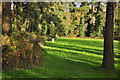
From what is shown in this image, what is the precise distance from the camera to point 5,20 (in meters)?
9.94

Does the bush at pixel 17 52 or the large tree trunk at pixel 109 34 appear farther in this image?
the large tree trunk at pixel 109 34

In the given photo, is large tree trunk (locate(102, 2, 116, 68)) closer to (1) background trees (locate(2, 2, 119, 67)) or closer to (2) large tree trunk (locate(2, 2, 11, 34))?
(1) background trees (locate(2, 2, 119, 67))

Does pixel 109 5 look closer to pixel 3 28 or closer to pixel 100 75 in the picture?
pixel 100 75

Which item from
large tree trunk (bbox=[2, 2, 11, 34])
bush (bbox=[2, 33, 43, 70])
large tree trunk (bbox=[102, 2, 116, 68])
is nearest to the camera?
bush (bbox=[2, 33, 43, 70])

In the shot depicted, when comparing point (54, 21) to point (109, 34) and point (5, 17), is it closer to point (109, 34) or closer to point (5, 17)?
point (5, 17)

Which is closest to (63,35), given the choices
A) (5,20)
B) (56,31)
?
(56,31)

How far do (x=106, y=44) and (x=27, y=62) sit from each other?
4.55 metres

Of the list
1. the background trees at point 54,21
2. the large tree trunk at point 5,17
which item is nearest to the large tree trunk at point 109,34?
the background trees at point 54,21

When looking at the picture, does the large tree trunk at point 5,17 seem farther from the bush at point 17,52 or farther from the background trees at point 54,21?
the bush at point 17,52

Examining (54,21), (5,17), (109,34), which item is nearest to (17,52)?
(5,17)

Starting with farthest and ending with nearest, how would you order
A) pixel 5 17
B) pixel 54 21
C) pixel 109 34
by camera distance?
1. pixel 54 21
2. pixel 5 17
3. pixel 109 34

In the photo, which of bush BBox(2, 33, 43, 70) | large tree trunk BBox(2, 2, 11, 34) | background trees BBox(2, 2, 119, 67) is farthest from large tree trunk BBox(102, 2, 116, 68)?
large tree trunk BBox(2, 2, 11, 34)

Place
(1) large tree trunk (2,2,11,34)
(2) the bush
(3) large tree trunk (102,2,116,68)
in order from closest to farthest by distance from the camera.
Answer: (2) the bush < (3) large tree trunk (102,2,116,68) < (1) large tree trunk (2,2,11,34)

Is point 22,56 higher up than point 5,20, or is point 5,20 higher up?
point 5,20
